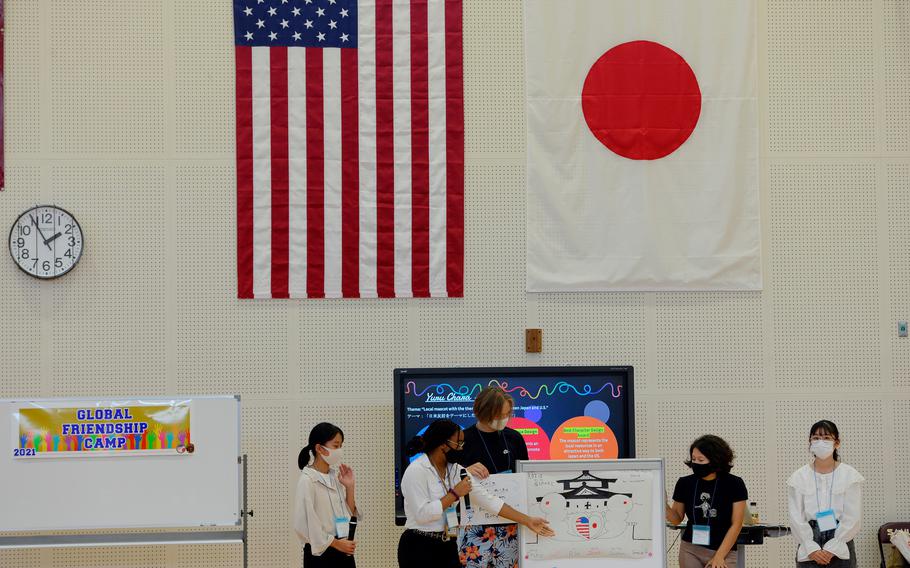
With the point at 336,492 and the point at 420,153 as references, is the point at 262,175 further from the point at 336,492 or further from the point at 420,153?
the point at 336,492

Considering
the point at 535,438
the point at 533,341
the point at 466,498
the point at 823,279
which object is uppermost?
the point at 823,279

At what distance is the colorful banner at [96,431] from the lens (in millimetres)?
6062

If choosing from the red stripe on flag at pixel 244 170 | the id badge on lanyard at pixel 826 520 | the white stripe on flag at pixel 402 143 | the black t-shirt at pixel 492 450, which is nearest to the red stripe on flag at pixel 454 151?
the white stripe on flag at pixel 402 143

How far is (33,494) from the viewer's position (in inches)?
239

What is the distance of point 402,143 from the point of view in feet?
23.6

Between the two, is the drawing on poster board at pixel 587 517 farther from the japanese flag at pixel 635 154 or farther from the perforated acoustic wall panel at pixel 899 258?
the perforated acoustic wall panel at pixel 899 258

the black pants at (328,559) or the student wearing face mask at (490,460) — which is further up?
the student wearing face mask at (490,460)

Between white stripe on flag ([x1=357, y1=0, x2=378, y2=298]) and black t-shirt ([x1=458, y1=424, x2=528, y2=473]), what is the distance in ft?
6.26

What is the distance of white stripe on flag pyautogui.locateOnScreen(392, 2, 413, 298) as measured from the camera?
716 centimetres

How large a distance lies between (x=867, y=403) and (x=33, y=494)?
605 cm

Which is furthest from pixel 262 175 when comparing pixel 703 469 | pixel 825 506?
pixel 825 506

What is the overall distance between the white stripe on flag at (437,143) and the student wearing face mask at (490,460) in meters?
1.80

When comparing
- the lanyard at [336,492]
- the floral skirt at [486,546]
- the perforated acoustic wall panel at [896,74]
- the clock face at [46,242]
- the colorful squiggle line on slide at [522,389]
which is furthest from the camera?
the perforated acoustic wall panel at [896,74]

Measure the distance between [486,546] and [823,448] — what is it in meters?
2.26
